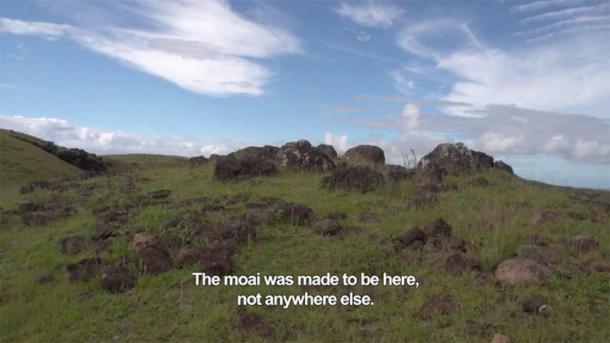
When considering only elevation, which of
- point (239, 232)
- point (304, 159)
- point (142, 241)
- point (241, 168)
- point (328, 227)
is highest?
point (304, 159)

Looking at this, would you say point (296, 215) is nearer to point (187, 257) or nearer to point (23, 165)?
point (187, 257)

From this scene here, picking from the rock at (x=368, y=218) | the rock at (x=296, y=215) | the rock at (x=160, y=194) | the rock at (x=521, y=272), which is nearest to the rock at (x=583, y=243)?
the rock at (x=521, y=272)

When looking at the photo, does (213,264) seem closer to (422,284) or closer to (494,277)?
(422,284)

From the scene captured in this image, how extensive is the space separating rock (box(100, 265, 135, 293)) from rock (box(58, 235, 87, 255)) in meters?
1.62

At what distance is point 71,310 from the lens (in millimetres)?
5477

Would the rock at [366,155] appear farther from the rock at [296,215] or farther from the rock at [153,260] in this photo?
the rock at [153,260]

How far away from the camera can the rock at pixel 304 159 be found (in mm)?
14344

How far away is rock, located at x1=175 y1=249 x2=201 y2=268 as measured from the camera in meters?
6.47

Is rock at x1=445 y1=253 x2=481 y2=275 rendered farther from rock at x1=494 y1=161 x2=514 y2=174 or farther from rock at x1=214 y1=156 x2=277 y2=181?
rock at x1=494 y1=161 x2=514 y2=174

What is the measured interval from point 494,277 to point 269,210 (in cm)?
387

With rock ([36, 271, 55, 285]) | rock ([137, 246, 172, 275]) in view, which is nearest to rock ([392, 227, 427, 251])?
rock ([137, 246, 172, 275])

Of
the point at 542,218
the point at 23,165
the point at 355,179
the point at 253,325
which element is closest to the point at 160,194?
the point at 355,179

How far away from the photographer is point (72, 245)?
24.8 ft

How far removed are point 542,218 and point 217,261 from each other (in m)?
4.94
